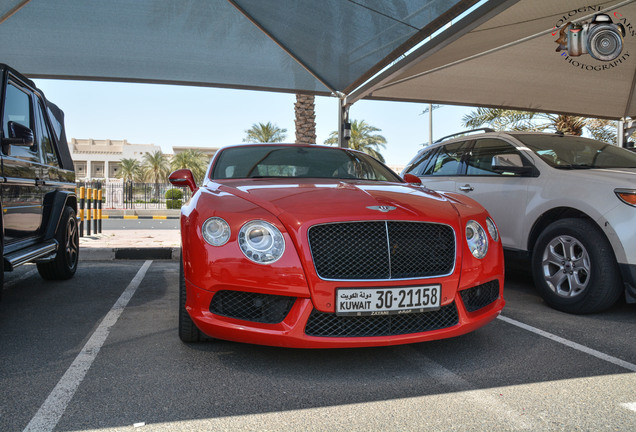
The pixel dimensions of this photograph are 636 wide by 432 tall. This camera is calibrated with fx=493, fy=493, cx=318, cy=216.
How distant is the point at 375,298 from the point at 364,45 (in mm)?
5828

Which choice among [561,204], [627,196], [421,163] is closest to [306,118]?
[421,163]

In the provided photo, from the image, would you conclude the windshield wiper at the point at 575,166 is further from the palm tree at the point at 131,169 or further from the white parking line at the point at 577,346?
the palm tree at the point at 131,169

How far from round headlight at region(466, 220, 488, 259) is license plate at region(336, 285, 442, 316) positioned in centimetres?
47

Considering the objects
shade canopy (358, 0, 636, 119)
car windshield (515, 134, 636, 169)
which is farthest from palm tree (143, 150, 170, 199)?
car windshield (515, 134, 636, 169)

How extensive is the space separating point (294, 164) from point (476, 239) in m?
1.71

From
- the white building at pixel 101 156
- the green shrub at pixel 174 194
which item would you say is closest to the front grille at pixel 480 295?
the green shrub at pixel 174 194

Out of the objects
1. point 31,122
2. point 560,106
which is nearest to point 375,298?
point 31,122

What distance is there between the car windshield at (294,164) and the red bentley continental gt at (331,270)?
3.12 feet

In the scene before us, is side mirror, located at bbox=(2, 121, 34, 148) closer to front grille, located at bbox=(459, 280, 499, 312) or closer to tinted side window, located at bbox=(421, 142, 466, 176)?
front grille, located at bbox=(459, 280, 499, 312)

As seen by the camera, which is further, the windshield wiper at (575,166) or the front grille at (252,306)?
A: the windshield wiper at (575,166)

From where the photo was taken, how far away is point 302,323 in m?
2.55

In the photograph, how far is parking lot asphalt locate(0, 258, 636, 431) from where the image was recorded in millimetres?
2129

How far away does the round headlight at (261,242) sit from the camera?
8.54ft

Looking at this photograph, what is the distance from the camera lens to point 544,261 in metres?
4.27
